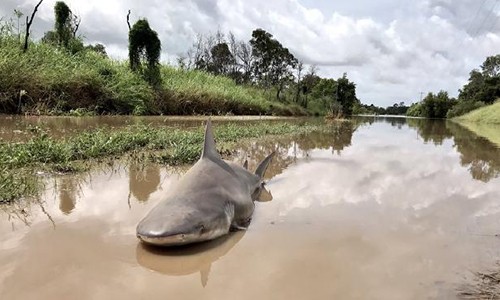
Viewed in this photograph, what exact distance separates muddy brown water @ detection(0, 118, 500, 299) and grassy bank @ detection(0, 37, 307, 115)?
9.60 metres

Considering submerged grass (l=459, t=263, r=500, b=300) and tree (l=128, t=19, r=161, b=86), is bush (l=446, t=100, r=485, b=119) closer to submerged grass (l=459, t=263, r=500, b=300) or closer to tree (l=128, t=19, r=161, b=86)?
tree (l=128, t=19, r=161, b=86)

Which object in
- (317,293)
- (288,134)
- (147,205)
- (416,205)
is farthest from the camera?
(288,134)

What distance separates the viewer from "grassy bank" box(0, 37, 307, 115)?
48.0ft

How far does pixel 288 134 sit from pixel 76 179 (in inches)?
406

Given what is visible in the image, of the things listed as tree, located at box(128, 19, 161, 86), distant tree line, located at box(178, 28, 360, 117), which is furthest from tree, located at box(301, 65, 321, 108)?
tree, located at box(128, 19, 161, 86)

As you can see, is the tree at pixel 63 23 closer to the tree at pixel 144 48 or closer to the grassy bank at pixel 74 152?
the tree at pixel 144 48

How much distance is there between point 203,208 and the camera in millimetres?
3596

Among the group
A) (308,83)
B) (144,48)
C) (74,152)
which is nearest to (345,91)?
(308,83)

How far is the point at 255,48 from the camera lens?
5391cm

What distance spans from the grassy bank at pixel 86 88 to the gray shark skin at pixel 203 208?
33.5 ft

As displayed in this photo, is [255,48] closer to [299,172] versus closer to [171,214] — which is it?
[299,172]

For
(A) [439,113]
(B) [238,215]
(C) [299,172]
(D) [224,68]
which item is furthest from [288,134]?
(A) [439,113]

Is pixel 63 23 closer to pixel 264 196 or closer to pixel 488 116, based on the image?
pixel 264 196

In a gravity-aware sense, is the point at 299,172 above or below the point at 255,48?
below
